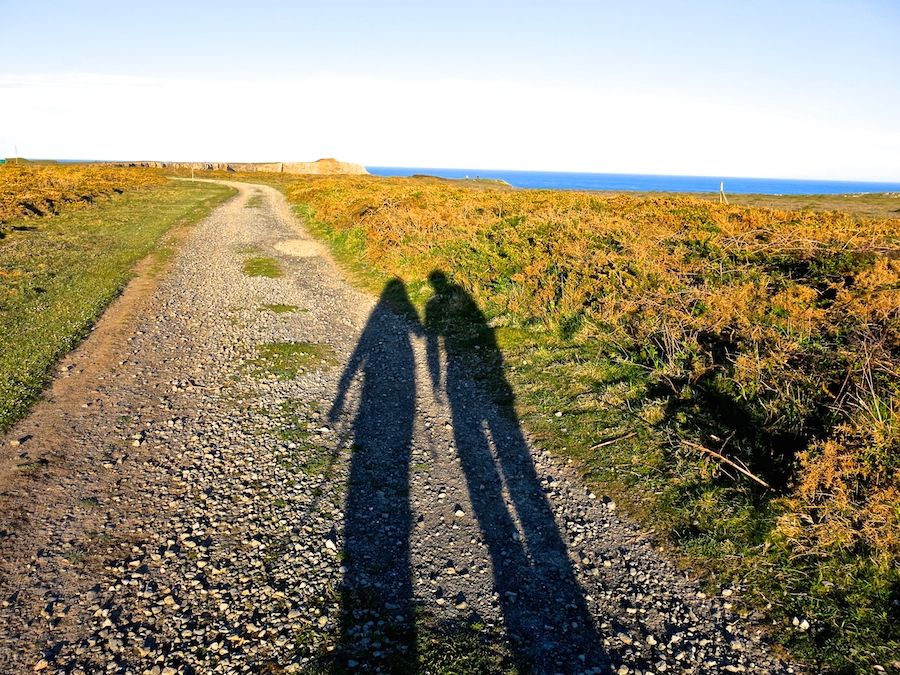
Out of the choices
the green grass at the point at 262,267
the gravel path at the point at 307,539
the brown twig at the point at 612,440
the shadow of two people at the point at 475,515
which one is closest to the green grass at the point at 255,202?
the green grass at the point at 262,267

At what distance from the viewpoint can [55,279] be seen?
53.6 feet

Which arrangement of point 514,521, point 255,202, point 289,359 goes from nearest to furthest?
point 514,521, point 289,359, point 255,202

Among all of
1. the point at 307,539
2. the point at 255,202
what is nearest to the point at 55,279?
the point at 307,539

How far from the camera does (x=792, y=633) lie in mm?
4582

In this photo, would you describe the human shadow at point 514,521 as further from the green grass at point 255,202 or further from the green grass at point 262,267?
the green grass at point 255,202

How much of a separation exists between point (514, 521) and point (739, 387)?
391 centimetres

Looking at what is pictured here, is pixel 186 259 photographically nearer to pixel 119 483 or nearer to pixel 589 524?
pixel 119 483

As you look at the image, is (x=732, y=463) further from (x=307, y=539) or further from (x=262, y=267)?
(x=262, y=267)

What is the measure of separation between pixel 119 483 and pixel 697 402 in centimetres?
789

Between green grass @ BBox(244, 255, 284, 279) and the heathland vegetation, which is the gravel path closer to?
the heathland vegetation

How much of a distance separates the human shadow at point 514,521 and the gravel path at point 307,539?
3 cm

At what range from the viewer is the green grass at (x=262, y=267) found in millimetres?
19688

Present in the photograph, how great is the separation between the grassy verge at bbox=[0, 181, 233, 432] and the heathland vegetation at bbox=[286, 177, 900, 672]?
8.76 m

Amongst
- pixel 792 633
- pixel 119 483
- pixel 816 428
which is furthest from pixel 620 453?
pixel 119 483
